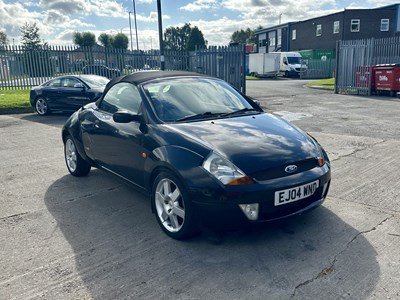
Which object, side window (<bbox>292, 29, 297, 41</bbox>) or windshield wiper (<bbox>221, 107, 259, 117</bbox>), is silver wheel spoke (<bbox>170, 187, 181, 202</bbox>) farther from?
side window (<bbox>292, 29, 297, 41</bbox>)

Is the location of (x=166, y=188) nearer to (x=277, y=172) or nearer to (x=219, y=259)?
(x=219, y=259)

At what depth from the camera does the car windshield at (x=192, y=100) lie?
391 cm

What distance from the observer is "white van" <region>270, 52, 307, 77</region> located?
36375 mm

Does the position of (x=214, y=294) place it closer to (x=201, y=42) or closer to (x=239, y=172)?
(x=239, y=172)

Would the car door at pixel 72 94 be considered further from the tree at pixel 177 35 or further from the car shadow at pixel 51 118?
the tree at pixel 177 35

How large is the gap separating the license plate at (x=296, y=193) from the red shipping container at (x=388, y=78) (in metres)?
14.6

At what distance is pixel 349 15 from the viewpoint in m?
39.6

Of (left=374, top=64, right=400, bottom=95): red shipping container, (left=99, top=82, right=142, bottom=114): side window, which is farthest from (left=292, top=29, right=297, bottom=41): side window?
(left=99, top=82, right=142, bottom=114): side window

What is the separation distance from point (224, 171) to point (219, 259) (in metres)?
0.76

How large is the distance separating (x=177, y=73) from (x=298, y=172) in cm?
213

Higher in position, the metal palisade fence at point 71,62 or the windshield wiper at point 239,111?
the metal palisade fence at point 71,62

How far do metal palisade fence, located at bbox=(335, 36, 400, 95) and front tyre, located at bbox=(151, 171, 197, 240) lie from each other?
1600 cm

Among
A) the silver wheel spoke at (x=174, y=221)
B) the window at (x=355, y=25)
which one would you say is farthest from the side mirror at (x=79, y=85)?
the window at (x=355, y=25)

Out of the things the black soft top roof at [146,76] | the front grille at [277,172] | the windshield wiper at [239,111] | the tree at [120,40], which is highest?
the tree at [120,40]
